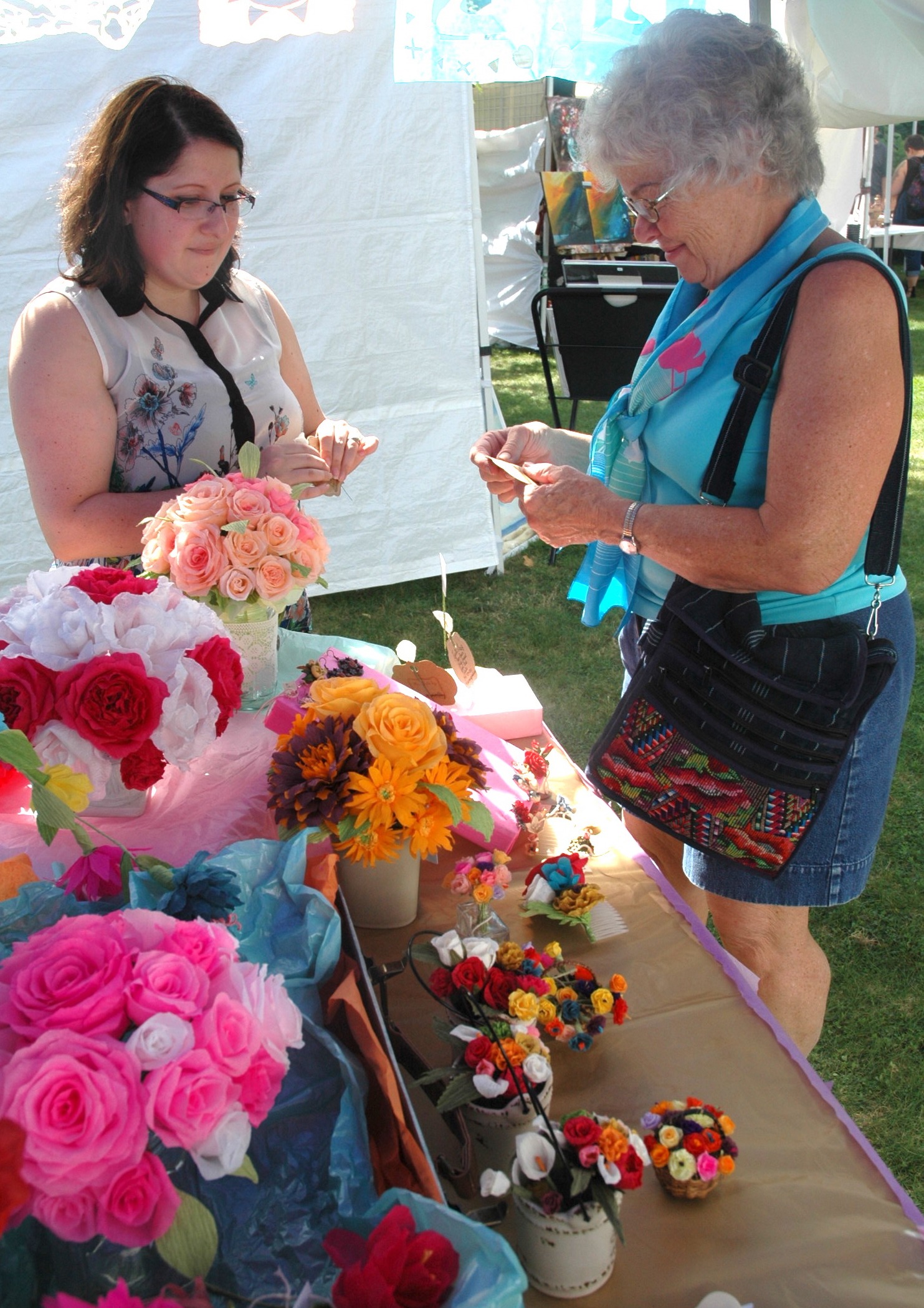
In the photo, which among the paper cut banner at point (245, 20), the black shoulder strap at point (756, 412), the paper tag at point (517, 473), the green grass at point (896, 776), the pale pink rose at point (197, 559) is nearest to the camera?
the black shoulder strap at point (756, 412)

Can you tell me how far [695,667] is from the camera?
4.58 ft

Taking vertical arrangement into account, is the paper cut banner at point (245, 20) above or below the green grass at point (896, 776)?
above

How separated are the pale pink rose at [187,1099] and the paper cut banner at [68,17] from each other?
2.84 m

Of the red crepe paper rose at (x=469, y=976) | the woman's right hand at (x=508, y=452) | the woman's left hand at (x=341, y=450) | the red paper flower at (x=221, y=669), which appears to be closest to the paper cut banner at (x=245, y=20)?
the woman's left hand at (x=341, y=450)

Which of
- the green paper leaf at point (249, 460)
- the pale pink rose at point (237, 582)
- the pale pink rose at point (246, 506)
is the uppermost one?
the green paper leaf at point (249, 460)

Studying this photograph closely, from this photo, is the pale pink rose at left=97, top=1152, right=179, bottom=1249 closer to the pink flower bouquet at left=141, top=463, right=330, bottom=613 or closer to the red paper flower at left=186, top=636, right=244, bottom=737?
the red paper flower at left=186, top=636, right=244, bottom=737

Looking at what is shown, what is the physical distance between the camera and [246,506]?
4.64 feet

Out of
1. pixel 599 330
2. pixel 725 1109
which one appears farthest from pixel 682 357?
pixel 599 330

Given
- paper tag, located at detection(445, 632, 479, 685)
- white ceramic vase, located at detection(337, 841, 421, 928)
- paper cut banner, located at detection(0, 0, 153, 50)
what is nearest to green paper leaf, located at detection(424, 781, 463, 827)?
white ceramic vase, located at detection(337, 841, 421, 928)

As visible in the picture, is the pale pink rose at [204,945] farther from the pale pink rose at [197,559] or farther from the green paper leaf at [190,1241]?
the pale pink rose at [197,559]

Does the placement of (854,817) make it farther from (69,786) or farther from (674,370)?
(69,786)

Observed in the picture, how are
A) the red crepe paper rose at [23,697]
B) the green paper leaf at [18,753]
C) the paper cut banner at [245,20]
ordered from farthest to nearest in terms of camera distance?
the paper cut banner at [245,20] → the red crepe paper rose at [23,697] → the green paper leaf at [18,753]

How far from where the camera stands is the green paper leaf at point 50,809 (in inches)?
34.2

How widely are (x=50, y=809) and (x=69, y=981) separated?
0.60 feet
